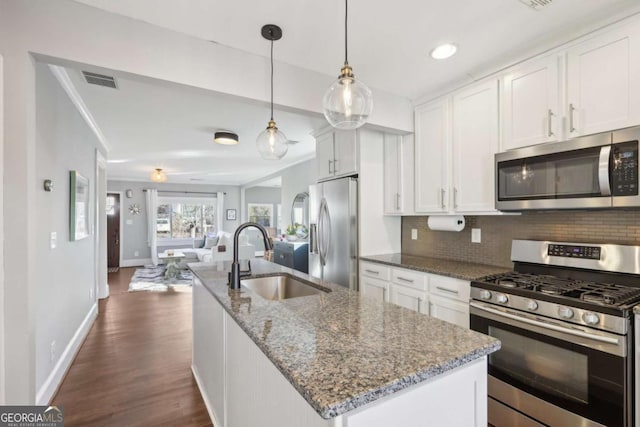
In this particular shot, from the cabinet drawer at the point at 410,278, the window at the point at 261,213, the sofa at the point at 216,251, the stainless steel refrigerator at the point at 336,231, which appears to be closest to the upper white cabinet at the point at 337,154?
the stainless steel refrigerator at the point at 336,231

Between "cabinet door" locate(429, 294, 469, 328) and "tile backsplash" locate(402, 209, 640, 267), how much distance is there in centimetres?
64

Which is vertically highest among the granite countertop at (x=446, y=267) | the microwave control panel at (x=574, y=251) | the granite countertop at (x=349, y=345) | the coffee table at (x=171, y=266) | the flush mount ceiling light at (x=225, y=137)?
the flush mount ceiling light at (x=225, y=137)

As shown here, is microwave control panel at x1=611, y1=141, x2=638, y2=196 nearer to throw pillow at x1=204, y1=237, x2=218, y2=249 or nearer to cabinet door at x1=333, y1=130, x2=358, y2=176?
cabinet door at x1=333, y1=130, x2=358, y2=176

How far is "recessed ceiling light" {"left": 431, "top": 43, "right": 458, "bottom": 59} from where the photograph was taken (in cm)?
208

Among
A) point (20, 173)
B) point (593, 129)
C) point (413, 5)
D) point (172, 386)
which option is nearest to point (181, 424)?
point (172, 386)

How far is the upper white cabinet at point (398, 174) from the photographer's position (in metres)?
3.05

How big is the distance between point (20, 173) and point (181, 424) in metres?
1.71

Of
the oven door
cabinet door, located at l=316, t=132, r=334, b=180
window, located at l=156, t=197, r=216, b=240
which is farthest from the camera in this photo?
window, located at l=156, t=197, r=216, b=240

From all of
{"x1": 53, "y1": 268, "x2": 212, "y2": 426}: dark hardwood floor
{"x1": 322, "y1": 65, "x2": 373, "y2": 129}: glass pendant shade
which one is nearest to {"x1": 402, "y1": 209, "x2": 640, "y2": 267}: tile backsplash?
{"x1": 322, "y1": 65, "x2": 373, "y2": 129}: glass pendant shade

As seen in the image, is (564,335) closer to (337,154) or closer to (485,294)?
(485,294)

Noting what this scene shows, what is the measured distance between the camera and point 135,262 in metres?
8.53

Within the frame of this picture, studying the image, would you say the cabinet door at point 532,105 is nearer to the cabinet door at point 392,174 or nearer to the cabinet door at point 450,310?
the cabinet door at point 392,174

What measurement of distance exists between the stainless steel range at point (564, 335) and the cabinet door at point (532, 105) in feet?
2.50

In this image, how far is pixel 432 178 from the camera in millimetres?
2832
